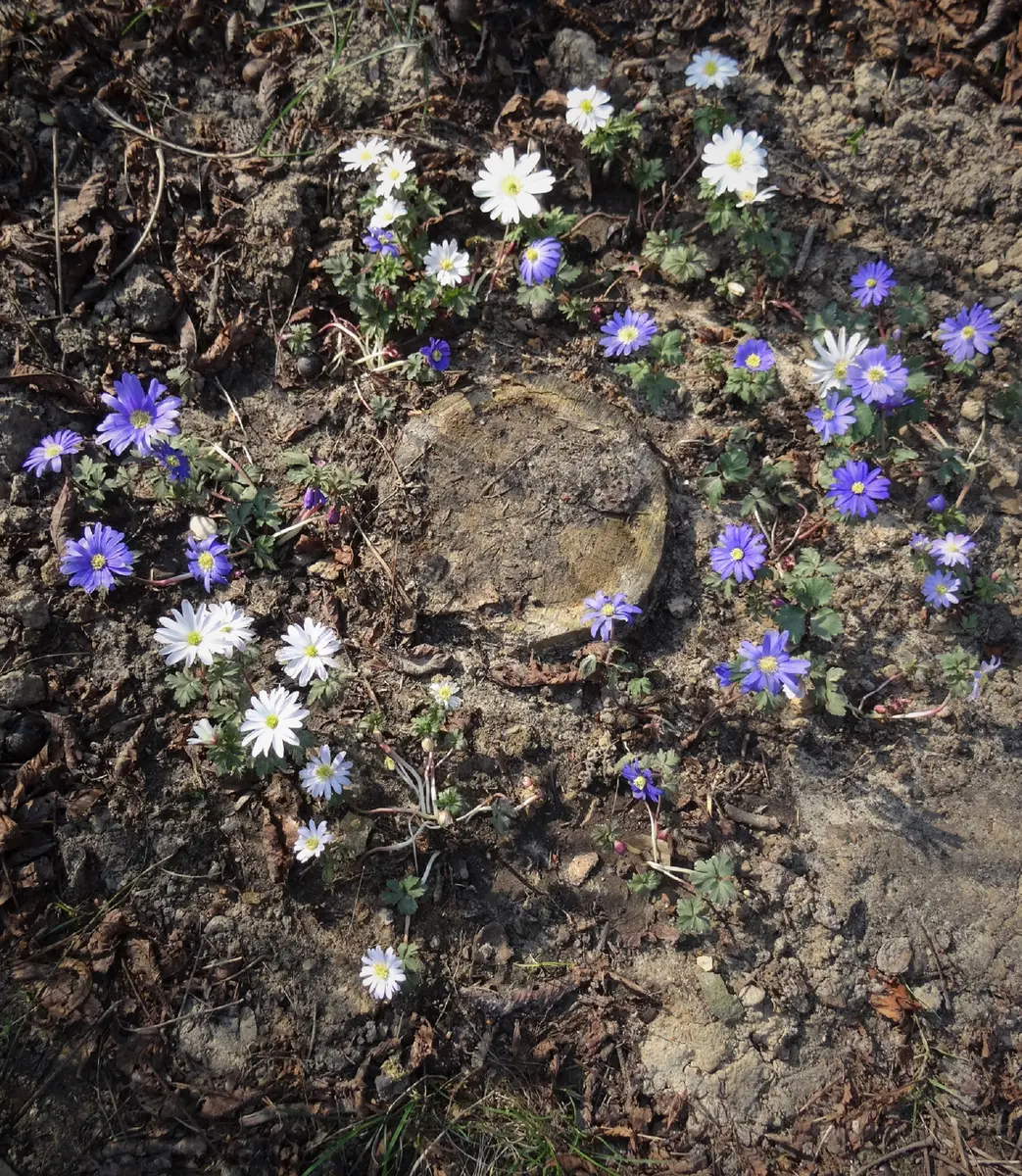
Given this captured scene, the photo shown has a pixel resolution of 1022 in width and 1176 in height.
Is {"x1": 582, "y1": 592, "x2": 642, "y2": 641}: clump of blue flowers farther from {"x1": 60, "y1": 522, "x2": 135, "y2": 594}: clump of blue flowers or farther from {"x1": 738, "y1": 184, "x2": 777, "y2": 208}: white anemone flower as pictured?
{"x1": 738, "y1": 184, "x2": 777, "y2": 208}: white anemone flower

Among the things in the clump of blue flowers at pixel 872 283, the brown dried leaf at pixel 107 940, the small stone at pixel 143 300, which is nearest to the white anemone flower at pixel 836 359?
the clump of blue flowers at pixel 872 283

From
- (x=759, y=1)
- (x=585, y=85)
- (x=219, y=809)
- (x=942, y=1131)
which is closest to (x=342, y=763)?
(x=219, y=809)

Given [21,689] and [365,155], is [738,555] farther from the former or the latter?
[21,689]

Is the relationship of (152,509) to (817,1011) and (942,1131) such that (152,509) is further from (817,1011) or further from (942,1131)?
(942,1131)

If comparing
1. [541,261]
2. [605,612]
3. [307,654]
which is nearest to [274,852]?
[307,654]

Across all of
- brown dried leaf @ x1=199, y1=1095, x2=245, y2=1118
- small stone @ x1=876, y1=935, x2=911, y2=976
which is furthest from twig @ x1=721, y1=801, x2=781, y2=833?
brown dried leaf @ x1=199, y1=1095, x2=245, y2=1118

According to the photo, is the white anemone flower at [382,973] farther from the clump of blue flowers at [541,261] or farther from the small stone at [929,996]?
the clump of blue flowers at [541,261]

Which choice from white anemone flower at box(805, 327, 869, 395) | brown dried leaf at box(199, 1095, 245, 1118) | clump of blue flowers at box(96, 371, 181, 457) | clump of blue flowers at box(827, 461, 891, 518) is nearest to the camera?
brown dried leaf at box(199, 1095, 245, 1118)
